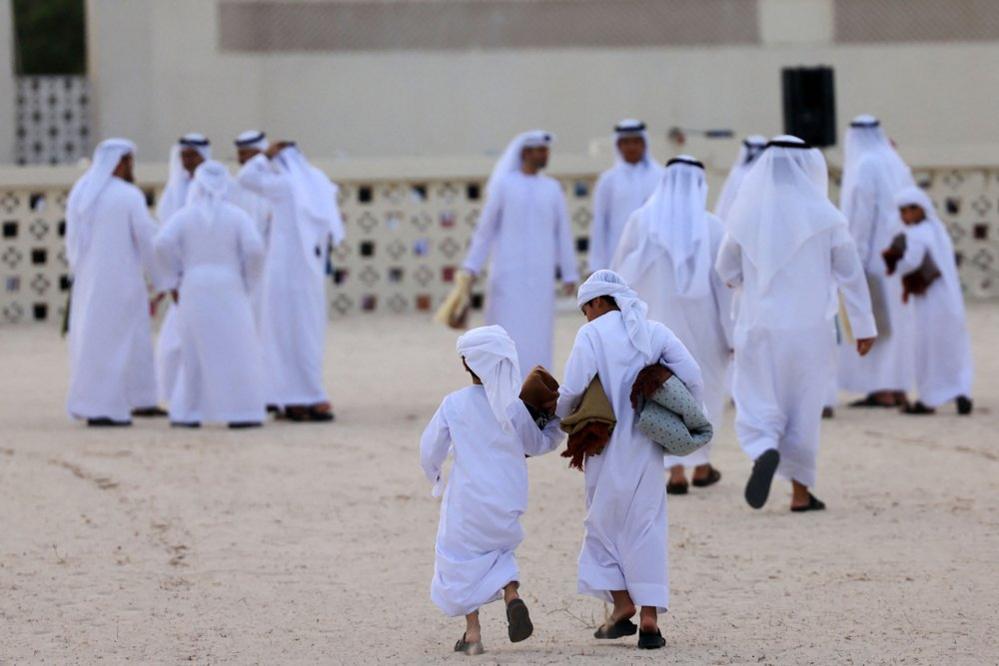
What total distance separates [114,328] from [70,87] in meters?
12.6

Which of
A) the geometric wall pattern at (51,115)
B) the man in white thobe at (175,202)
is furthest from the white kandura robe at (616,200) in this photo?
the geometric wall pattern at (51,115)

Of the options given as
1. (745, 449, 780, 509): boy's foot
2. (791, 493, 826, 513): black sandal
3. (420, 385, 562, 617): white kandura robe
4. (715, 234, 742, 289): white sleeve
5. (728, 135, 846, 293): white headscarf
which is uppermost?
(728, 135, 846, 293): white headscarf

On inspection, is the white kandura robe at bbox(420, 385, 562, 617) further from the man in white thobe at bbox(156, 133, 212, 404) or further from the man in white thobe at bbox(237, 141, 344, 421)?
the man in white thobe at bbox(156, 133, 212, 404)

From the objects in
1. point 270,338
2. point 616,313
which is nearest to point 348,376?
point 270,338

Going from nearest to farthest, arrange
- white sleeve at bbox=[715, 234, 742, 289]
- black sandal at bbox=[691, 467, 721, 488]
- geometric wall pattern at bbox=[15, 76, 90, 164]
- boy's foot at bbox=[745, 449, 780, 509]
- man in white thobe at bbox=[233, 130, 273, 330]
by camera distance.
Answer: boy's foot at bbox=[745, 449, 780, 509]
white sleeve at bbox=[715, 234, 742, 289]
black sandal at bbox=[691, 467, 721, 488]
man in white thobe at bbox=[233, 130, 273, 330]
geometric wall pattern at bbox=[15, 76, 90, 164]

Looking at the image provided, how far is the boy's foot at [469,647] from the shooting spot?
5648 mm

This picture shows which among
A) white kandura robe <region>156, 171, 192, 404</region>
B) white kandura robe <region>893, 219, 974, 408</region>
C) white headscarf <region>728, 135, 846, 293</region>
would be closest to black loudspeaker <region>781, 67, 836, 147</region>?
white kandura robe <region>893, 219, 974, 408</region>

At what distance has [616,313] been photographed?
19.3 feet

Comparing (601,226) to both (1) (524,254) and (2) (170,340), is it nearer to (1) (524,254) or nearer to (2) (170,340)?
(1) (524,254)

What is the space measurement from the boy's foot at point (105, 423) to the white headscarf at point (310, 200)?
142 cm

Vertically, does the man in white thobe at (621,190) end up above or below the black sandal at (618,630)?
above

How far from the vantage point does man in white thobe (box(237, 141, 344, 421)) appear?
11727 millimetres

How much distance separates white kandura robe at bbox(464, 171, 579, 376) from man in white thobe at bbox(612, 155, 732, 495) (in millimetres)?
2730

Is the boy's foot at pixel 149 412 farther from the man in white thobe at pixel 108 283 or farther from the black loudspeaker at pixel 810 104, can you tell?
the black loudspeaker at pixel 810 104
